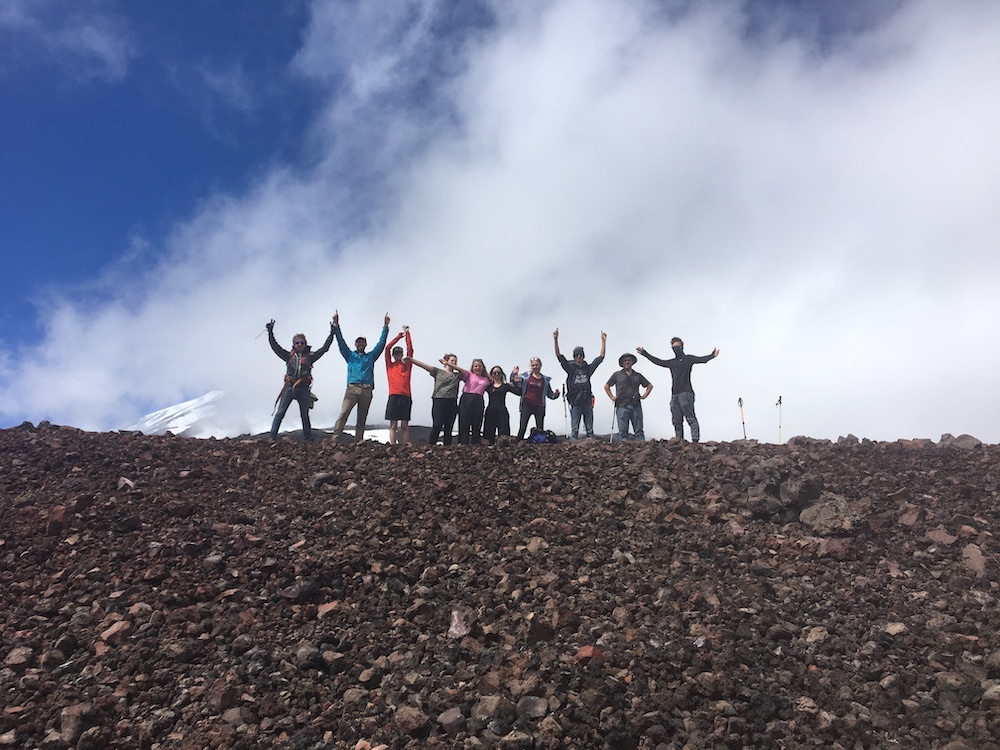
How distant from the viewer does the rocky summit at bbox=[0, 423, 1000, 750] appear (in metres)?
5.51

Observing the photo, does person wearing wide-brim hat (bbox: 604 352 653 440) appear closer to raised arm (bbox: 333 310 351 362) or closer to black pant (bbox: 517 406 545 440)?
black pant (bbox: 517 406 545 440)

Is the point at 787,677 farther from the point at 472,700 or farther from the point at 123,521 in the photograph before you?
the point at 123,521

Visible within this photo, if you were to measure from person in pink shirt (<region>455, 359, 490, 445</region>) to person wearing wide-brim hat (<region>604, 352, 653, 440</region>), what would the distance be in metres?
3.16

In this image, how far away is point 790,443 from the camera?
1227 cm

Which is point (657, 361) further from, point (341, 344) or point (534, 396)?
point (341, 344)

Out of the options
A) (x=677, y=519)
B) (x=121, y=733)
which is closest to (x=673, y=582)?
(x=677, y=519)

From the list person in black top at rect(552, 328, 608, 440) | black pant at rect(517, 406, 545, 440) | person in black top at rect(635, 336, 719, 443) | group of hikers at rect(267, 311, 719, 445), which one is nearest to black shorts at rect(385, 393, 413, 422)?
group of hikers at rect(267, 311, 719, 445)

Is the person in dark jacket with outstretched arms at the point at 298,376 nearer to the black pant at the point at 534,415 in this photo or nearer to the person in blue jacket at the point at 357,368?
the person in blue jacket at the point at 357,368

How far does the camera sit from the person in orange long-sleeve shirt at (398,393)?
44.1 feet

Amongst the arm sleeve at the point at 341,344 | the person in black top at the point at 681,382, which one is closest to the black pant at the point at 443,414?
the arm sleeve at the point at 341,344

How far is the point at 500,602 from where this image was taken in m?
7.14

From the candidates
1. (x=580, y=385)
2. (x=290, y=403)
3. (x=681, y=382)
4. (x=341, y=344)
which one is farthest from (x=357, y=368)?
(x=681, y=382)

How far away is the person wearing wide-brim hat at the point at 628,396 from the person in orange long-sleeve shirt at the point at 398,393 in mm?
4495

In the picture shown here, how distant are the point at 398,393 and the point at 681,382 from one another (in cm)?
625
